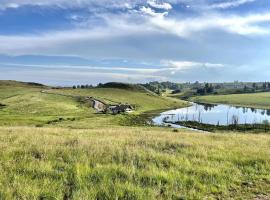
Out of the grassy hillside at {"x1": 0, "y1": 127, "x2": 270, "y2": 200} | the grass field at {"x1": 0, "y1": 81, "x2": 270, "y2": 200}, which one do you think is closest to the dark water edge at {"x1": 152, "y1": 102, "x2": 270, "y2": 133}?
the grass field at {"x1": 0, "y1": 81, "x2": 270, "y2": 200}

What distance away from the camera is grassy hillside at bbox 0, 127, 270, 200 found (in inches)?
343

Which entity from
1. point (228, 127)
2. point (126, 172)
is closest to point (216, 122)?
point (228, 127)

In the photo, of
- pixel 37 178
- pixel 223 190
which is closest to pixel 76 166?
pixel 37 178

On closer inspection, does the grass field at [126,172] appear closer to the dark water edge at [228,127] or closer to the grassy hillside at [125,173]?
the grassy hillside at [125,173]

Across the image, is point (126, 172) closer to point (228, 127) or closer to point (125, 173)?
point (125, 173)

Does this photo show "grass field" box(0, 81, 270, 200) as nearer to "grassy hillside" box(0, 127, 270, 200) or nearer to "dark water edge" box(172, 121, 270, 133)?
"grassy hillside" box(0, 127, 270, 200)

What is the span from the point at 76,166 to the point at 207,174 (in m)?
3.98

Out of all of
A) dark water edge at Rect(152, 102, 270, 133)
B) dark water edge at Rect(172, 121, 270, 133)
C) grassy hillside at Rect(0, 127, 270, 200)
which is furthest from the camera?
dark water edge at Rect(152, 102, 270, 133)

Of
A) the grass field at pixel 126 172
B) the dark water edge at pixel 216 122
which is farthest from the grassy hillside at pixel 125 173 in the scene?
the dark water edge at pixel 216 122

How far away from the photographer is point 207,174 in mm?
10938

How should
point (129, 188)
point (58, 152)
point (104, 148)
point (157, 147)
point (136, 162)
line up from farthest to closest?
point (157, 147) < point (104, 148) < point (58, 152) < point (136, 162) < point (129, 188)

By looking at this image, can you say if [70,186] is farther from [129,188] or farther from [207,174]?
[207,174]

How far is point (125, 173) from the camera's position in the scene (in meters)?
10.3

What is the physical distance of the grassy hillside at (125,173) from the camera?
872 centimetres
